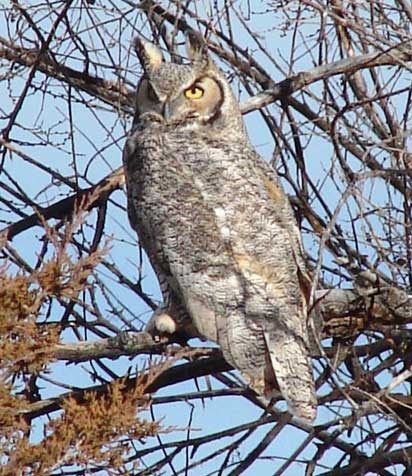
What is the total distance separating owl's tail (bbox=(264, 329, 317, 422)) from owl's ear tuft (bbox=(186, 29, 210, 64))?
1.13m

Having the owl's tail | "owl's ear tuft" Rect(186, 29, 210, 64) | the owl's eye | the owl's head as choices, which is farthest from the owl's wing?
"owl's ear tuft" Rect(186, 29, 210, 64)

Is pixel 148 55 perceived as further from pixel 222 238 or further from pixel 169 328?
pixel 169 328

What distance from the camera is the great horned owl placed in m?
3.77

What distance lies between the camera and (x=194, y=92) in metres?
4.28

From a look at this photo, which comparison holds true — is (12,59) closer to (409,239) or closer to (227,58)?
(227,58)

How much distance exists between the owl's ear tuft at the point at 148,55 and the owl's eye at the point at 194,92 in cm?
14

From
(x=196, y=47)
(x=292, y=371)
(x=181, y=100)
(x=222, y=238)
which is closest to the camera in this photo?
(x=292, y=371)

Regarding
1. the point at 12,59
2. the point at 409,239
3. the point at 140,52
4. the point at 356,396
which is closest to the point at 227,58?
the point at 140,52

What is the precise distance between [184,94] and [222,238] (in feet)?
2.09

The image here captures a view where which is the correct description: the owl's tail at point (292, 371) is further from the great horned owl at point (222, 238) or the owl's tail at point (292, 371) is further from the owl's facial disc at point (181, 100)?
the owl's facial disc at point (181, 100)

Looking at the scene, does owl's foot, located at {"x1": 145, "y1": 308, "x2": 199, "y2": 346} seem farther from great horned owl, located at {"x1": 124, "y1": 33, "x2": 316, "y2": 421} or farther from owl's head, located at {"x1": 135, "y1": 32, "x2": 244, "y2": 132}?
owl's head, located at {"x1": 135, "y1": 32, "x2": 244, "y2": 132}

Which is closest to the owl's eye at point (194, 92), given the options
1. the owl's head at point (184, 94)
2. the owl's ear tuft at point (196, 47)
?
the owl's head at point (184, 94)

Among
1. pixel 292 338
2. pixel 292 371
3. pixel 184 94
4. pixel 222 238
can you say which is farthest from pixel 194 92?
pixel 292 371

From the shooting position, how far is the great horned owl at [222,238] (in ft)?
12.4
